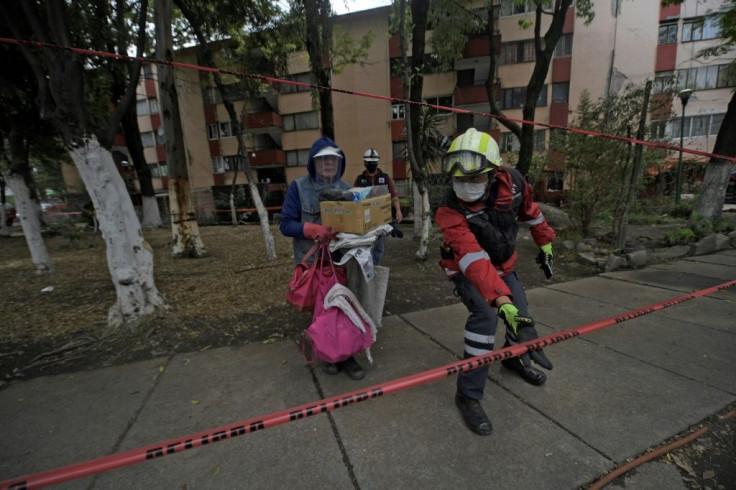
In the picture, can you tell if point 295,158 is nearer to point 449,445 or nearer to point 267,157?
point 267,157

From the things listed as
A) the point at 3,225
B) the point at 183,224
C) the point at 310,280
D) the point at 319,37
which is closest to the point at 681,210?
the point at 319,37

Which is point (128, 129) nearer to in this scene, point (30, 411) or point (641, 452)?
point (30, 411)

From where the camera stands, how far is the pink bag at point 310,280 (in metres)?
2.48

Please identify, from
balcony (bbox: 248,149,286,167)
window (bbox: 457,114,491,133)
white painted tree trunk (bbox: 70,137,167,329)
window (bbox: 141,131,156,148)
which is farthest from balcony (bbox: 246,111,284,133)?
white painted tree trunk (bbox: 70,137,167,329)

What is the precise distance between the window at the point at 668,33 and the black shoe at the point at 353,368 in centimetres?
2575

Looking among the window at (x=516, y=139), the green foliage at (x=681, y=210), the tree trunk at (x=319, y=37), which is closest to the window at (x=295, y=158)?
the window at (x=516, y=139)

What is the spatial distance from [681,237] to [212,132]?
25144 mm

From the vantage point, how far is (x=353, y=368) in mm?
2615

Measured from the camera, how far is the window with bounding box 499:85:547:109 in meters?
18.3

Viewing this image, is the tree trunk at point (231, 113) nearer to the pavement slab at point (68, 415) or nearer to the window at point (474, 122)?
the pavement slab at point (68, 415)

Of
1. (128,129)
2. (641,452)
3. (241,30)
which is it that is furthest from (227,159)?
(641,452)

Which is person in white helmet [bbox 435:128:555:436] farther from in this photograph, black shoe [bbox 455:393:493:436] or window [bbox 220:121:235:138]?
window [bbox 220:121:235:138]

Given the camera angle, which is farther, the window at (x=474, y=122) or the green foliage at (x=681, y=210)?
the window at (x=474, y=122)

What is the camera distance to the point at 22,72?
568 centimetres
